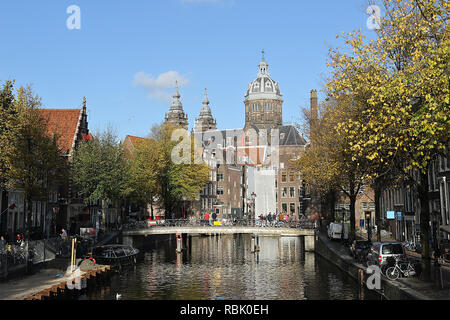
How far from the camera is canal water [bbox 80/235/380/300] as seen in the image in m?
32.7

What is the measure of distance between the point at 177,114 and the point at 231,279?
142620mm

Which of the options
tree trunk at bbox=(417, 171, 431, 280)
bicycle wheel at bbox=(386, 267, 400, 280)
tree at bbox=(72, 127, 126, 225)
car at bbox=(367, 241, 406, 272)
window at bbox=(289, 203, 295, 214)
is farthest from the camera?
window at bbox=(289, 203, 295, 214)

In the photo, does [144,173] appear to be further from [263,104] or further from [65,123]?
[263,104]

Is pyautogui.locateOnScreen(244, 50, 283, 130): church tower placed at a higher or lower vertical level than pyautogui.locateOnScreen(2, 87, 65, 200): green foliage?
higher

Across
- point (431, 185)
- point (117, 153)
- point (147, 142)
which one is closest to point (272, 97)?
point (147, 142)

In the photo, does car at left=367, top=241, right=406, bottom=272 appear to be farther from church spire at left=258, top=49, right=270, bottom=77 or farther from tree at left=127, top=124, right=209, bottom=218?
church spire at left=258, top=49, right=270, bottom=77

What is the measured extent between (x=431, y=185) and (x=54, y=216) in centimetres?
4445

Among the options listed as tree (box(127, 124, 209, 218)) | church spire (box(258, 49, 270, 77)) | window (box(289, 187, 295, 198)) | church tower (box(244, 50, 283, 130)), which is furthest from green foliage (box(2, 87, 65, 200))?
church spire (box(258, 49, 270, 77))

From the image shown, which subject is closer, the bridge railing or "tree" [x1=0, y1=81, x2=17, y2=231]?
"tree" [x1=0, y1=81, x2=17, y2=231]

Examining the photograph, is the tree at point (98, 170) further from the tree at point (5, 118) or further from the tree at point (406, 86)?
the tree at point (406, 86)

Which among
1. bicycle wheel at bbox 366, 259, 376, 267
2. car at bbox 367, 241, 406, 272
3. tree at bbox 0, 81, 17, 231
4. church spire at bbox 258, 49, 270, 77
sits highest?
church spire at bbox 258, 49, 270, 77

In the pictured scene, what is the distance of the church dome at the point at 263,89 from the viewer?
580 feet

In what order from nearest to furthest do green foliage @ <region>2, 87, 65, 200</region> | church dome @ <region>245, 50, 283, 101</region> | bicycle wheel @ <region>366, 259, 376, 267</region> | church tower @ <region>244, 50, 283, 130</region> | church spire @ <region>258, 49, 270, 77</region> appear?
bicycle wheel @ <region>366, 259, 376, 267</region> < green foliage @ <region>2, 87, 65, 200</region> < church tower @ <region>244, 50, 283, 130</region> < church dome @ <region>245, 50, 283, 101</region> < church spire @ <region>258, 49, 270, 77</region>

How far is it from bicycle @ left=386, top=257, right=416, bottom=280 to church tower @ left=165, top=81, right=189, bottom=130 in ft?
498
